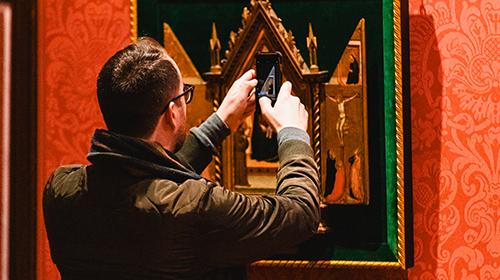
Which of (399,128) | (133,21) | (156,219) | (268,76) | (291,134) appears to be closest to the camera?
(156,219)

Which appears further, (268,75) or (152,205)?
(268,75)

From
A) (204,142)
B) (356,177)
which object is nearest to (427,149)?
(356,177)

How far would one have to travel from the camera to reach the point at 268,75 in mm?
961

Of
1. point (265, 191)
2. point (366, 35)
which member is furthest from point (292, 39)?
point (265, 191)

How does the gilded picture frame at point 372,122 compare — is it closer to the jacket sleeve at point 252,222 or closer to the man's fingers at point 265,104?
the man's fingers at point 265,104

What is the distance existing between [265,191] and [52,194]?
0.62m

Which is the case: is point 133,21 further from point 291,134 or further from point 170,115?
point 291,134

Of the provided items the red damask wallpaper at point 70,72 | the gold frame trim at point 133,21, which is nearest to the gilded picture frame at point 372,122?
the gold frame trim at point 133,21

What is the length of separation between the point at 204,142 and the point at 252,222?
358mm

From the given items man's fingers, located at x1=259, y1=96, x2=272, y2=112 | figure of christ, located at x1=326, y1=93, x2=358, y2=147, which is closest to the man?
man's fingers, located at x1=259, y1=96, x2=272, y2=112

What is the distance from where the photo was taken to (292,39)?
1156 millimetres

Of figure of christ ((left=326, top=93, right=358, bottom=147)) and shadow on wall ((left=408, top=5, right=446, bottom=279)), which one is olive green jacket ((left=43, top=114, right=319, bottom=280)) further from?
shadow on wall ((left=408, top=5, right=446, bottom=279))

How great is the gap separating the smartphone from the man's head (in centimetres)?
26

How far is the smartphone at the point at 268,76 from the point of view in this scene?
94 centimetres
